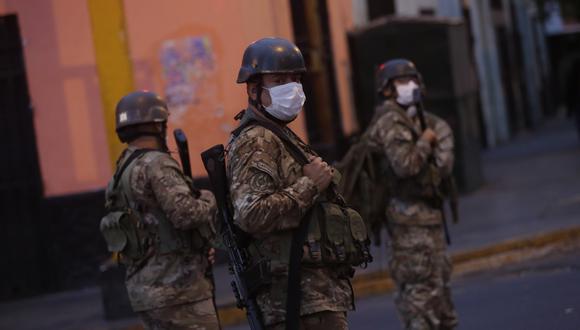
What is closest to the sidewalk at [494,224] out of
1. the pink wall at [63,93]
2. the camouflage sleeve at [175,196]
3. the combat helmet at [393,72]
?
the pink wall at [63,93]

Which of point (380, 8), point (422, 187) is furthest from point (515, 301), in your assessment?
point (380, 8)

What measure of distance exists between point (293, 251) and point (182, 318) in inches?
61.2

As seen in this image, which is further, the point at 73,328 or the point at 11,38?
the point at 11,38

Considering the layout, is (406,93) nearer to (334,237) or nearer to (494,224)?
(334,237)


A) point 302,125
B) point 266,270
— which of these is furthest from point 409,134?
point 302,125

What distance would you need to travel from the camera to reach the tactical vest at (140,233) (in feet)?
20.3

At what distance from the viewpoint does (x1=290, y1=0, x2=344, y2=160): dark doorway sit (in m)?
15.4

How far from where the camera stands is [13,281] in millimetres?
12711

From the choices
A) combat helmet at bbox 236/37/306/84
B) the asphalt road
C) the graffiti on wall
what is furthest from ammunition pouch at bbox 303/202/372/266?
the graffiti on wall

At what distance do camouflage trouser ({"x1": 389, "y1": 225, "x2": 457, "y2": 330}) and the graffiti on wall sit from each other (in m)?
6.37

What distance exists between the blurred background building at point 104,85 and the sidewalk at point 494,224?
69 cm

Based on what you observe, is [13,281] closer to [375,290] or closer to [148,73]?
[148,73]

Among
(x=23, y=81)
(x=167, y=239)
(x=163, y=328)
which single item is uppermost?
(x=23, y=81)

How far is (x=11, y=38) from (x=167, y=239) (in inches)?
283
